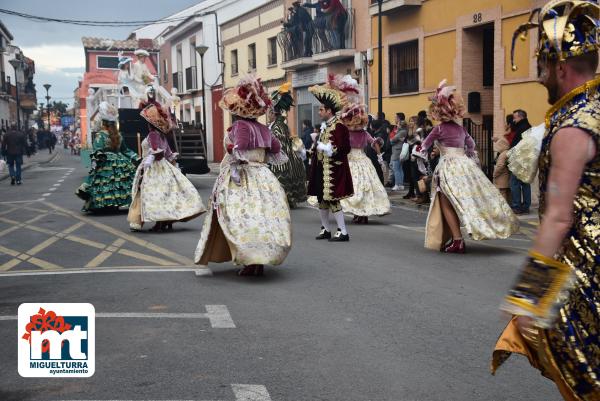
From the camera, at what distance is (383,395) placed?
14.2 ft

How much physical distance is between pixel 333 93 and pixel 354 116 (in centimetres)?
137

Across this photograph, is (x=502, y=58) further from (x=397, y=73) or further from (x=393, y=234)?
(x=393, y=234)

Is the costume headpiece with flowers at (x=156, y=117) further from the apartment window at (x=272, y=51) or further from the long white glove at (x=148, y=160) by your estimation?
the apartment window at (x=272, y=51)

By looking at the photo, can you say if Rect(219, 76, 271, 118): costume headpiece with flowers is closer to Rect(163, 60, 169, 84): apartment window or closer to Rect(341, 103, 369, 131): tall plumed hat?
Rect(341, 103, 369, 131): tall plumed hat

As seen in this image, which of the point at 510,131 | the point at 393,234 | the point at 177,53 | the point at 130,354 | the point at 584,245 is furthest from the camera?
the point at 177,53

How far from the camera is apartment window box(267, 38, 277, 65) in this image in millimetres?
32125

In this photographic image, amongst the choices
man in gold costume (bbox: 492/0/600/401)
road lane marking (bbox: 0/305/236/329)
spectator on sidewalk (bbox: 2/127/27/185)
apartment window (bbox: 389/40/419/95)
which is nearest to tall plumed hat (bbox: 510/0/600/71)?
man in gold costume (bbox: 492/0/600/401)

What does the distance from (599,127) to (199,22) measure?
3970 cm

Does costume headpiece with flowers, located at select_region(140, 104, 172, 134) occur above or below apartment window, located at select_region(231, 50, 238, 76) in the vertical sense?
below

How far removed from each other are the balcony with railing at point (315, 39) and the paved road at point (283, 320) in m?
15.3

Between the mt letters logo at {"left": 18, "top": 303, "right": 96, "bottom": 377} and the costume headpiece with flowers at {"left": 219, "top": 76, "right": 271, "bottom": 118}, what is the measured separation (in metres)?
2.60

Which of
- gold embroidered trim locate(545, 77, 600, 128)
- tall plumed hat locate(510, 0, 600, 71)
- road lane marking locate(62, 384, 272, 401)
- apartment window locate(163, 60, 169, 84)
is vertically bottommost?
road lane marking locate(62, 384, 272, 401)

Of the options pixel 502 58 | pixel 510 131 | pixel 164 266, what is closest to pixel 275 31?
pixel 502 58

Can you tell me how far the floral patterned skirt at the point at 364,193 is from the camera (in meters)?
12.2
